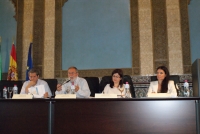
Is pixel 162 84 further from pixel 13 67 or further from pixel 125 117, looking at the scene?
pixel 13 67

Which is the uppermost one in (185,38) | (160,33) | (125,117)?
(160,33)

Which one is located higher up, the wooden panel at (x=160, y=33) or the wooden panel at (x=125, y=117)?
the wooden panel at (x=160, y=33)

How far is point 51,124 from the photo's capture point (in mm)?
2197

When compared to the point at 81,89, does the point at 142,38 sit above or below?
above

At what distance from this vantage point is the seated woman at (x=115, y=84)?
3375 mm

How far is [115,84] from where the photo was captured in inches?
135

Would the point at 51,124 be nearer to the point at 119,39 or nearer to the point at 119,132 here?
the point at 119,132

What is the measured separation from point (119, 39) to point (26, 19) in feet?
6.92

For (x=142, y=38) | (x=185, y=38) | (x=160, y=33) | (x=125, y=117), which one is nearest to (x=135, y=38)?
(x=142, y=38)

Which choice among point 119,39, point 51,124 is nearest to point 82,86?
point 51,124

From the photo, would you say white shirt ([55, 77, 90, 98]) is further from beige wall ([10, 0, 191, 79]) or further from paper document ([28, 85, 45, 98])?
beige wall ([10, 0, 191, 79])

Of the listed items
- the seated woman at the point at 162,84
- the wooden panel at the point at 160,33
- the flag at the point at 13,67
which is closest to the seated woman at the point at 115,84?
the seated woman at the point at 162,84

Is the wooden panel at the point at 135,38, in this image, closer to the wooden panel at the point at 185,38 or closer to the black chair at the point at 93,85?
the wooden panel at the point at 185,38

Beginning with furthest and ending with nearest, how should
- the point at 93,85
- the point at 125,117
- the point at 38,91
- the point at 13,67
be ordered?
the point at 13,67 < the point at 93,85 < the point at 38,91 < the point at 125,117
